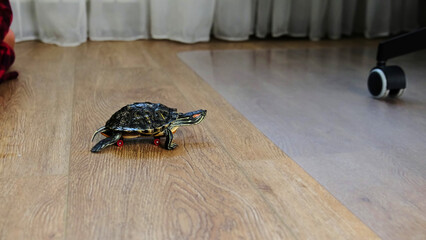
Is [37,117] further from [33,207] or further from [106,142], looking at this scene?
[33,207]

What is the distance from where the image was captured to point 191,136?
1348 millimetres

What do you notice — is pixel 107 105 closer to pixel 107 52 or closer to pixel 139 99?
pixel 139 99

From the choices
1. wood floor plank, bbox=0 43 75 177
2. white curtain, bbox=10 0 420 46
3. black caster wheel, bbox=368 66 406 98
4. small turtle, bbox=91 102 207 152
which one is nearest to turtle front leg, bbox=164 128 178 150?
small turtle, bbox=91 102 207 152

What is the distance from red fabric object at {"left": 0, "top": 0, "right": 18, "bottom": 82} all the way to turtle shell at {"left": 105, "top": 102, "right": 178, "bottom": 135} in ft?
2.47

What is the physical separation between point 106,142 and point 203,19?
157 centimetres

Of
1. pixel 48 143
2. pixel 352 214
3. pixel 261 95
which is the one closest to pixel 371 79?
pixel 261 95

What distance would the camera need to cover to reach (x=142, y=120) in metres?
1.22

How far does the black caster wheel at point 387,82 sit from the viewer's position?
165 cm

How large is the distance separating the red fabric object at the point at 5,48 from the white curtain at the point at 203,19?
64cm

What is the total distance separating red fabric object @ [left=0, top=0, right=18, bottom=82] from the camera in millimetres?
1807

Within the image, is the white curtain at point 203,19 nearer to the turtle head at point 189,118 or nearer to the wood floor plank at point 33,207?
the turtle head at point 189,118

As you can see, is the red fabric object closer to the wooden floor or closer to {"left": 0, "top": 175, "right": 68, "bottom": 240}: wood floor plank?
the wooden floor

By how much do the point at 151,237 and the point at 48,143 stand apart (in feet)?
1.73

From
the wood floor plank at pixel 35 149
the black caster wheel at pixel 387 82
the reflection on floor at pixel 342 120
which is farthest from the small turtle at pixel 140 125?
the black caster wheel at pixel 387 82
